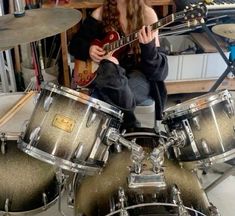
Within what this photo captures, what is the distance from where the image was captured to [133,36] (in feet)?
5.51

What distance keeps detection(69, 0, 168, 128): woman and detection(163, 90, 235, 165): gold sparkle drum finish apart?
368 mm

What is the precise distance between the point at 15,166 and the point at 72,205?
0.26m

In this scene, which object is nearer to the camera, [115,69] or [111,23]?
[115,69]

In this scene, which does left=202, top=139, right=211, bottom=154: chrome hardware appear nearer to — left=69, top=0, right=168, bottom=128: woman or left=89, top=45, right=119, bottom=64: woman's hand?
left=69, top=0, right=168, bottom=128: woman

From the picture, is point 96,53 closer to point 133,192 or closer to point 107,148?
point 107,148

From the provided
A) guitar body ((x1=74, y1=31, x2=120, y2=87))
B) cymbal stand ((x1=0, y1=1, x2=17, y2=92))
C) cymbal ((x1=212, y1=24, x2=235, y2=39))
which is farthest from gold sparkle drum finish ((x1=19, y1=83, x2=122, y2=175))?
cymbal stand ((x1=0, y1=1, x2=17, y2=92))

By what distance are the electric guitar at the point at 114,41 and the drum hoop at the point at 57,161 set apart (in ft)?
1.94

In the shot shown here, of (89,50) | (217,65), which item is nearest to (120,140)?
(89,50)

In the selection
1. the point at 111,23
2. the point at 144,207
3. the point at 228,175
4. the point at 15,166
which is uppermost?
the point at 111,23

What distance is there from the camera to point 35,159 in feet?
4.69

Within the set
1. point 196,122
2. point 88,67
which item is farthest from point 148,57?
point 196,122

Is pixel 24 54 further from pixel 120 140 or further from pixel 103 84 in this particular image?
pixel 120 140

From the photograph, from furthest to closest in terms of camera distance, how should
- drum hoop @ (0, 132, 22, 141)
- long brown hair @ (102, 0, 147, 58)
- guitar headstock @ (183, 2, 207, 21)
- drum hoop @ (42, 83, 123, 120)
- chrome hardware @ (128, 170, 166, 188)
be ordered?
1. long brown hair @ (102, 0, 147, 58)
2. guitar headstock @ (183, 2, 207, 21)
3. drum hoop @ (0, 132, 22, 141)
4. drum hoop @ (42, 83, 123, 120)
5. chrome hardware @ (128, 170, 166, 188)

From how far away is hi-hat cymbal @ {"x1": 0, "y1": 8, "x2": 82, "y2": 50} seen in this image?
130 cm
